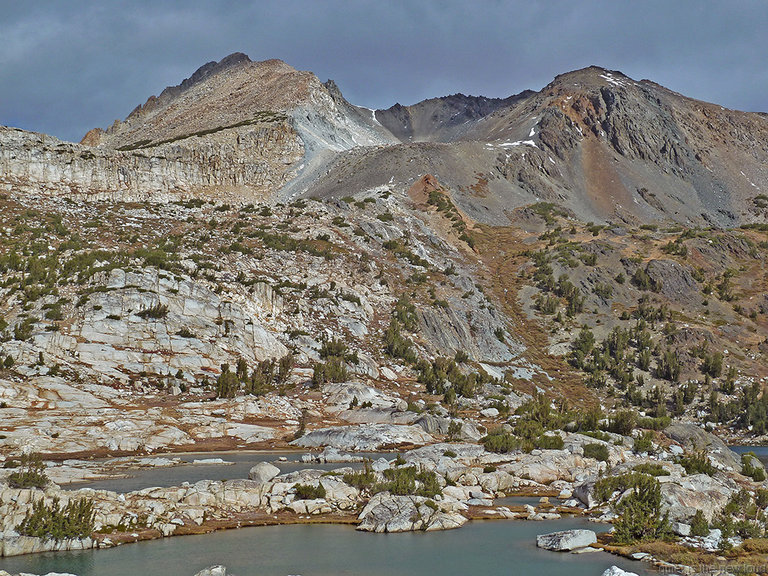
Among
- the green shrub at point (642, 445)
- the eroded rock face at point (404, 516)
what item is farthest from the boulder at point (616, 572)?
the green shrub at point (642, 445)

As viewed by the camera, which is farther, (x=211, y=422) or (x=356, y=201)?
(x=356, y=201)

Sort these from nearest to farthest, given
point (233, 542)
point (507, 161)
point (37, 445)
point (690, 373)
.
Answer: point (233, 542) → point (37, 445) → point (690, 373) → point (507, 161)

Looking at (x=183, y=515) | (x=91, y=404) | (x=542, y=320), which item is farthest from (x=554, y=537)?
(x=542, y=320)

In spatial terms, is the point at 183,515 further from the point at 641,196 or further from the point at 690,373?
the point at 641,196

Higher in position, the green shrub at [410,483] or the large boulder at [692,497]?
the green shrub at [410,483]

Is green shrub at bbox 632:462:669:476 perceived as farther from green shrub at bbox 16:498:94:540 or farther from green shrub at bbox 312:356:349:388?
green shrub at bbox 312:356:349:388

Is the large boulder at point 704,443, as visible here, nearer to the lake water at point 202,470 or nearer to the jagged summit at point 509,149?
the lake water at point 202,470

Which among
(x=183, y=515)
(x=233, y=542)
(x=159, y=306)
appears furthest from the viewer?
(x=159, y=306)
